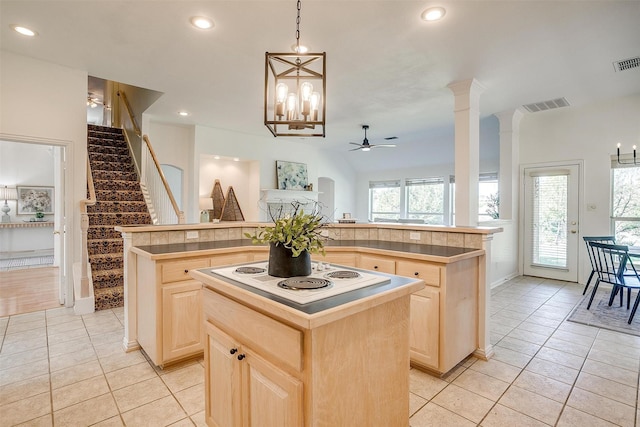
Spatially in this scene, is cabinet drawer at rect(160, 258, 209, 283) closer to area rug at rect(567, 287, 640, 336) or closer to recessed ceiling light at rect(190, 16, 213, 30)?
recessed ceiling light at rect(190, 16, 213, 30)

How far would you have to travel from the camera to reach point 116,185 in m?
5.75

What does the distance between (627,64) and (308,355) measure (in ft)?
16.3

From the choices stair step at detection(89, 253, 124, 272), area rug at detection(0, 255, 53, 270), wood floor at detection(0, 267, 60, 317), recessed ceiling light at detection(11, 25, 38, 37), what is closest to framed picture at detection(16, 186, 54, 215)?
area rug at detection(0, 255, 53, 270)

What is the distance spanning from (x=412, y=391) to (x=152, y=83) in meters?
4.67

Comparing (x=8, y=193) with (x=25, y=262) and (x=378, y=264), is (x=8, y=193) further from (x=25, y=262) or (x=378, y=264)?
(x=378, y=264)

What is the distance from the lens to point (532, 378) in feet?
7.94

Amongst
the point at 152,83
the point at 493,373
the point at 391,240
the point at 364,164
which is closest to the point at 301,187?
the point at 364,164

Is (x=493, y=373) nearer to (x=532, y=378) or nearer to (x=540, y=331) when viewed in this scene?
(x=532, y=378)

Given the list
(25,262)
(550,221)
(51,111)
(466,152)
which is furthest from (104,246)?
(550,221)

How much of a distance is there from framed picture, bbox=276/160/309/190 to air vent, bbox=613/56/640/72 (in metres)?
5.94

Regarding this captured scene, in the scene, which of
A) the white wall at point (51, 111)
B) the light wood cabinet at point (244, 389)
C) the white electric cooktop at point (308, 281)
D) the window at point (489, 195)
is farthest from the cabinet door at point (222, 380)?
the window at point (489, 195)

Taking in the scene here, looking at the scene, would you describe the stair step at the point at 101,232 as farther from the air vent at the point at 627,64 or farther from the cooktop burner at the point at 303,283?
the air vent at the point at 627,64

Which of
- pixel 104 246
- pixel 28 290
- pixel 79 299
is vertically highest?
pixel 104 246

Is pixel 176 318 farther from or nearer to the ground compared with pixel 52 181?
nearer to the ground
